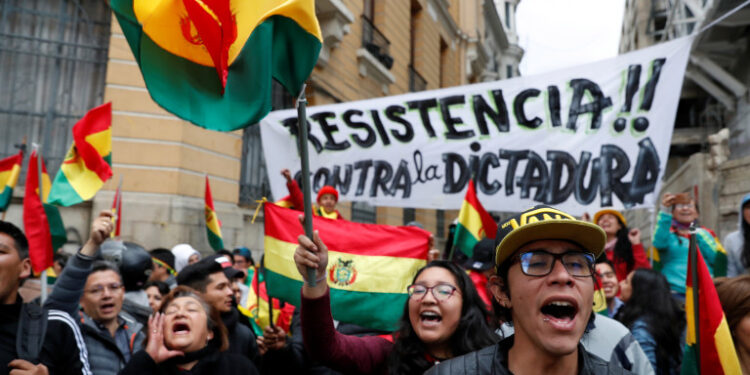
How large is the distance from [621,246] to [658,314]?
148 cm

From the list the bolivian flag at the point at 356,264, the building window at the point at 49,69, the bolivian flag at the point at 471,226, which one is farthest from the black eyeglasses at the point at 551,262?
the building window at the point at 49,69

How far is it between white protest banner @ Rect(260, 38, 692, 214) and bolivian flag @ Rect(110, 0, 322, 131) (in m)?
3.66

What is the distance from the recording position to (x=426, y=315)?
2.54 metres

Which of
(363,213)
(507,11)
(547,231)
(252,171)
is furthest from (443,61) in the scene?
(507,11)

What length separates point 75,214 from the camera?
7.03m

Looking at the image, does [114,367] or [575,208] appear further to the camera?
[575,208]

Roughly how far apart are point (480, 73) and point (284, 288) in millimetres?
22221

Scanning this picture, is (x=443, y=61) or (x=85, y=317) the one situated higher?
(x=443, y=61)

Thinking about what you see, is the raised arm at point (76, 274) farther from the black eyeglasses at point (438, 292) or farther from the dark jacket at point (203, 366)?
the black eyeglasses at point (438, 292)

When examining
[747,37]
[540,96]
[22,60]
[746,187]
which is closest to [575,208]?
[540,96]

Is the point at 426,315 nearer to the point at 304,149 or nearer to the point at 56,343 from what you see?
the point at 304,149

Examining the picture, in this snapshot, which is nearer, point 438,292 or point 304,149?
point 304,149

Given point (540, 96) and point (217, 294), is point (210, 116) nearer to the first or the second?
point (217, 294)

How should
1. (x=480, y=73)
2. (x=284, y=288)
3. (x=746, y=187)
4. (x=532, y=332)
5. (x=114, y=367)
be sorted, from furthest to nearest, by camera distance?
(x=480, y=73) < (x=746, y=187) < (x=284, y=288) < (x=114, y=367) < (x=532, y=332)
